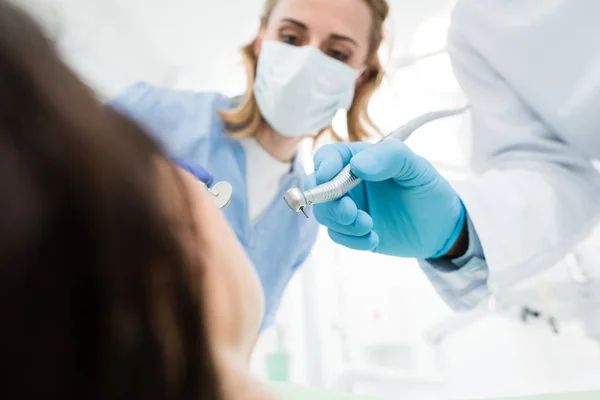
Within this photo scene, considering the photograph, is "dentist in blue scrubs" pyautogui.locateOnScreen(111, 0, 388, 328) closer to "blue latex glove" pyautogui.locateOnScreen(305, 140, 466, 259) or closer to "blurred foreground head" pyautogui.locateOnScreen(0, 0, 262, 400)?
"blue latex glove" pyautogui.locateOnScreen(305, 140, 466, 259)

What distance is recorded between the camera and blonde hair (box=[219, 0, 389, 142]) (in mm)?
1239

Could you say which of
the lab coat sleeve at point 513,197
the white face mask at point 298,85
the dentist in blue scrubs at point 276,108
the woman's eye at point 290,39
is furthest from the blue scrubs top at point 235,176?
the lab coat sleeve at point 513,197

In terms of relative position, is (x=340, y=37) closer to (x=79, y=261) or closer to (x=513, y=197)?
(x=513, y=197)

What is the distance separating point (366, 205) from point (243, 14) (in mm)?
1069

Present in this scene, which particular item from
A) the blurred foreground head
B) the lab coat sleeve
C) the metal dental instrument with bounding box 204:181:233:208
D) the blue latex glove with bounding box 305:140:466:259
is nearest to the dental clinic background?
the lab coat sleeve

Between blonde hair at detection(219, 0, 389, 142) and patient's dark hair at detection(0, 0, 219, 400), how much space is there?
100cm

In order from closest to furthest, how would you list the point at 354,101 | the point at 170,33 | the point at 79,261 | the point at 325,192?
the point at 79,261 → the point at 325,192 → the point at 354,101 → the point at 170,33

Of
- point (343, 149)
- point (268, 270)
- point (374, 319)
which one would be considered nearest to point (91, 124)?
point (343, 149)

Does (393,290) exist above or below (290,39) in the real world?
below

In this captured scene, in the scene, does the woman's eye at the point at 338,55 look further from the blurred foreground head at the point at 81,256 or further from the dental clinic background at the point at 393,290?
the blurred foreground head at the point at 81,256

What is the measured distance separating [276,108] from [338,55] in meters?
0.23

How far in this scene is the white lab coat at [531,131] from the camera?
2.40ft

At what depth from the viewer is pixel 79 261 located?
0.69 feet

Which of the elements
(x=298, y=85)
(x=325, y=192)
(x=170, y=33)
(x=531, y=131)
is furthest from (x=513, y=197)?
(x=170, y=33)
